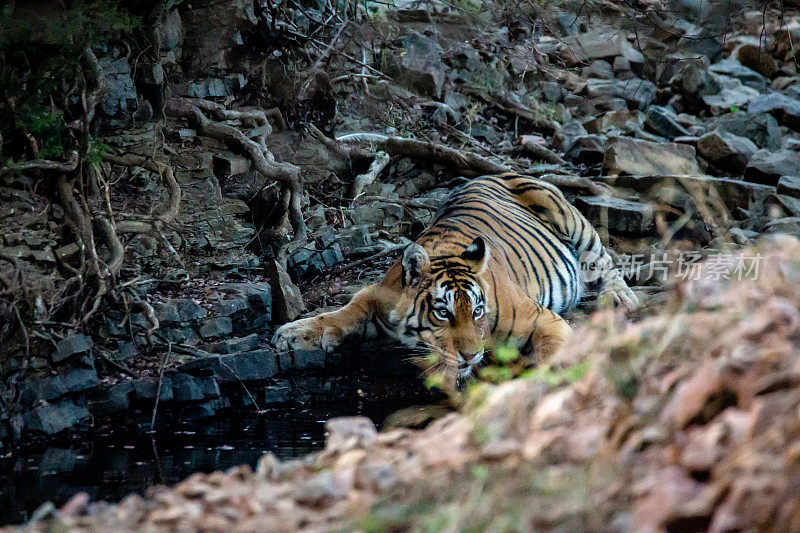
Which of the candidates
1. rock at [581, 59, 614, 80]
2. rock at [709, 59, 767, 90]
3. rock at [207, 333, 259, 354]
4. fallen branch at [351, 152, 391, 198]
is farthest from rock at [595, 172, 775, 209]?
rock at [709, 59, 767, 90]

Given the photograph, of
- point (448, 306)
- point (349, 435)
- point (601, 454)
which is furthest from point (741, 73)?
point (601, 454)

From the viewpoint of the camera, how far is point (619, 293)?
22.2 ft

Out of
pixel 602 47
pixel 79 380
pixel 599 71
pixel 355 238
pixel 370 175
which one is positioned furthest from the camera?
pixel 602 47

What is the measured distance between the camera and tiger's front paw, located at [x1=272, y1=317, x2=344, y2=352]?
18.8ft

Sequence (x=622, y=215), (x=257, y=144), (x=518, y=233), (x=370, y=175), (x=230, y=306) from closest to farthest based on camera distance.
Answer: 1. (x=230, y=306)
2. (x=518, y=233)
3. (x=257, y=144)
4. (x=622, y=215)
5. (x=370, y=175)

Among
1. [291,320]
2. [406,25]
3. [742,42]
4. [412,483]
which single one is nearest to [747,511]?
[412,483]

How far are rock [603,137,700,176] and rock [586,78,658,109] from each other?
108 inches

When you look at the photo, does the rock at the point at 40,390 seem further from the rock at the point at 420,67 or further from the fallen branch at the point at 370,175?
the rock at the point at 420,67

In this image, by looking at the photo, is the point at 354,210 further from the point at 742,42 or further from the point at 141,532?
the point at 742,42

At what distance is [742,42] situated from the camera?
1438 cm

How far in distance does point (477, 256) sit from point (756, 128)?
23.5 ft

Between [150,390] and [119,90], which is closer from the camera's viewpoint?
[150,390]

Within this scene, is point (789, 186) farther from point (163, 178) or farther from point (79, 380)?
point (79, 380)

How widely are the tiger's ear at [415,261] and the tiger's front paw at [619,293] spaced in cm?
164
